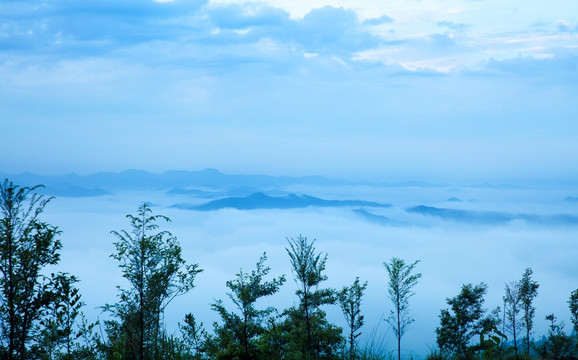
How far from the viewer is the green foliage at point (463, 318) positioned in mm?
24375

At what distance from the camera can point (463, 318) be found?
24.4 m

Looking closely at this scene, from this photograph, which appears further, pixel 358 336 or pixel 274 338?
pixel 358 336

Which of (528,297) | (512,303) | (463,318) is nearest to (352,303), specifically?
(512,303)

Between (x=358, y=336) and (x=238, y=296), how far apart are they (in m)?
2.59

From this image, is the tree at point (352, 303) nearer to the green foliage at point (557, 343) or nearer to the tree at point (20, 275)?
the tree at point (20, 275)

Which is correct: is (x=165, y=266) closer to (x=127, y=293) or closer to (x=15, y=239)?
(x=127, y=293)

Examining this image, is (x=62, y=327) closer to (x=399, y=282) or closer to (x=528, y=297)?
(x=399, y=282)

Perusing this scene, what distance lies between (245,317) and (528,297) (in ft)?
61.0

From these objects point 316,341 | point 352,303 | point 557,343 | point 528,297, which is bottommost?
point 557,343

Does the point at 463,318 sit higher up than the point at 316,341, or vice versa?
the point at 463,318

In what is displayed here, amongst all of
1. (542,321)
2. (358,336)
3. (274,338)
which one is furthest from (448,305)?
(274,338)

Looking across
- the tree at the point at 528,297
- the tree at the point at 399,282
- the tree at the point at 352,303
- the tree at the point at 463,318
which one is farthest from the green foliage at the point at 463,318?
the tree at the point at 352,303

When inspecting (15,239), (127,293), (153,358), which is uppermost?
(15,239)

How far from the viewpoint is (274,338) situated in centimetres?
789
